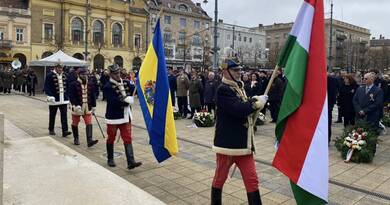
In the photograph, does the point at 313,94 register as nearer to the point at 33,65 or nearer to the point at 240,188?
the point at 240,188

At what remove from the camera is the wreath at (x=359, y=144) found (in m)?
7.30

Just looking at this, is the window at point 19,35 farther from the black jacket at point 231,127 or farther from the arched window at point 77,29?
the black jacket at point 231,127

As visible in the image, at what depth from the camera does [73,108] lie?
29.1 ft

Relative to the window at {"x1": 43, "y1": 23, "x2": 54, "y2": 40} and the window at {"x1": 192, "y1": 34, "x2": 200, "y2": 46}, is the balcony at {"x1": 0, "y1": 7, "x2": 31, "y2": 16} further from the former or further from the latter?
the window at {"x1": 192, "y1": 34, "x2": 200, "y2": 46}

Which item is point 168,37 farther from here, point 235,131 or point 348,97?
point 235,131

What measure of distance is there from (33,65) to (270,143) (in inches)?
820

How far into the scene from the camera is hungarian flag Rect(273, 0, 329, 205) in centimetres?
345

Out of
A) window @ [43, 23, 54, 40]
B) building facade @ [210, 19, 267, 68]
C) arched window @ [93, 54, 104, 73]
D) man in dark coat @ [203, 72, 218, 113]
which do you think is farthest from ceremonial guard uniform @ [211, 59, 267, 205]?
building facade @ [210, 19, 267, 68]

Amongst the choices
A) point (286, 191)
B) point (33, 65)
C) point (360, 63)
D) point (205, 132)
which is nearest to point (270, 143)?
point (205, 132)

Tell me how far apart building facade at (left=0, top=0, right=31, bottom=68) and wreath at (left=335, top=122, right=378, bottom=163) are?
48.2 m

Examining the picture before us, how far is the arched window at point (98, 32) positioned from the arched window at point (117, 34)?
7.30 ft

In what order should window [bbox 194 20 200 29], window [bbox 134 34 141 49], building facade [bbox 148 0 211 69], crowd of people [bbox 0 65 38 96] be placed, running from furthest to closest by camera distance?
window [bbox 194 20 200 29] → building facade [bbox 148 0 211 69] → window [bbox 134 34 141 49] → crowd of people [bbox 0 65 38 96]

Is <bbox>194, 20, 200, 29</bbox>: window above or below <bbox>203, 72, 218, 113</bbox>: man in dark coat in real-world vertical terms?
above

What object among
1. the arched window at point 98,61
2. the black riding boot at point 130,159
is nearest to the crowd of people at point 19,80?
the black riding boot at point 130,159
